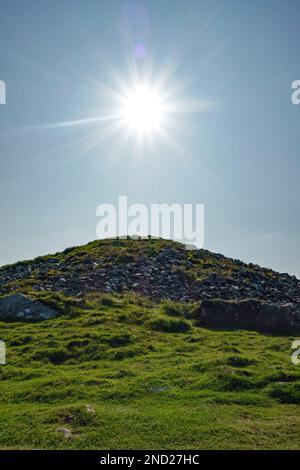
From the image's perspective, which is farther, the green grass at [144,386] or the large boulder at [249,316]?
the large boulder at [249,316]

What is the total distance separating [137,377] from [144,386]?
1258 mm

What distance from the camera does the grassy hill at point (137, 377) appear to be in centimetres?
1280

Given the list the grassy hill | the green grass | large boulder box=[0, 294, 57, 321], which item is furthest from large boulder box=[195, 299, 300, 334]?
large boulder box=[0, 294, 57, 321]

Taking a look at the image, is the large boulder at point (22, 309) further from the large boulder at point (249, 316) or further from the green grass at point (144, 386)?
the large boulder at point (249, 316)

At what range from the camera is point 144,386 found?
17219mm

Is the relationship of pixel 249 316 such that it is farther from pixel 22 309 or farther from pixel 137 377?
pixel 22 309

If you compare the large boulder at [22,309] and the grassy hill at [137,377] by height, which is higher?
the large boulder at [22,309]

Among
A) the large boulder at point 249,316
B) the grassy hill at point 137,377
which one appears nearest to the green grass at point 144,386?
the grassy hill at point 137,377

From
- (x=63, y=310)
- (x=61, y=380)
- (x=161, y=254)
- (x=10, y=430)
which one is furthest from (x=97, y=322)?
(x=161, y=254)

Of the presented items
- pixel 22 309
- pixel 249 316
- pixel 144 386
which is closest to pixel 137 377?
pixel 144 386

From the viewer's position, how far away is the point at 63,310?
3152 centimetres

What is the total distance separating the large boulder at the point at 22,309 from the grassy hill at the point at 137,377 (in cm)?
68
